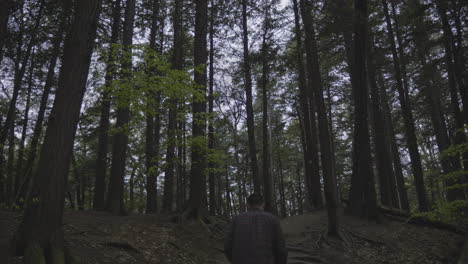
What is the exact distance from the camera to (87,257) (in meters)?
5.38

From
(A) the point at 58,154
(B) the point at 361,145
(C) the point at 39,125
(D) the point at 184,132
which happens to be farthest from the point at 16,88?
(B) the point at 361,145

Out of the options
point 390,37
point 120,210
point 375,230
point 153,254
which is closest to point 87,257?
point 153,254

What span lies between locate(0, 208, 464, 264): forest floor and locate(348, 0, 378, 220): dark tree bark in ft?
2.30

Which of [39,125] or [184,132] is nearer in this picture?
[184,132]

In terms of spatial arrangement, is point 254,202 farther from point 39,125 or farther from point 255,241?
point 39,125

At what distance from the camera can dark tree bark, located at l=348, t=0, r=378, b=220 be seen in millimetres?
11562

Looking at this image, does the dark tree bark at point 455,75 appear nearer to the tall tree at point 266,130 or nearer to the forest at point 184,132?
the forest at point 184,132

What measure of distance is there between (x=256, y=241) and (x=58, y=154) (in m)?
3.71

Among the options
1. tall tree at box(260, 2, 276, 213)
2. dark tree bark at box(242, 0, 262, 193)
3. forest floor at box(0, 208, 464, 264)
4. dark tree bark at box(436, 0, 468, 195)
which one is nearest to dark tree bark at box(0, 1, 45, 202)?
forest floor at box(0, 208, 464, 264)

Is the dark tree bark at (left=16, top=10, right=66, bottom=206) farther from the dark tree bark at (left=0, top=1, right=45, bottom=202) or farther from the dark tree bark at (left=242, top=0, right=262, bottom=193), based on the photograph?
the dark tree bark at (left=242, top=0, right=262, bottom=193)

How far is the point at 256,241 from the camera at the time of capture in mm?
3473

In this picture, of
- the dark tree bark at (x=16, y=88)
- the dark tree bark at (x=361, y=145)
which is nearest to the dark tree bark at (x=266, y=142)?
the dark tree bark at (x=361, y=145)

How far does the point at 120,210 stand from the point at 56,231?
665 cm

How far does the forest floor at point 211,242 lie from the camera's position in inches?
→ 250
